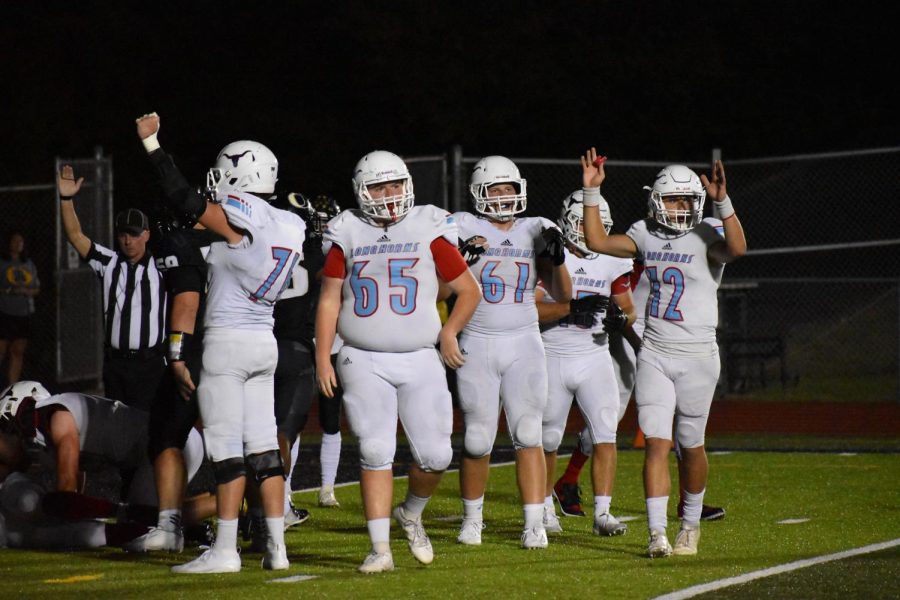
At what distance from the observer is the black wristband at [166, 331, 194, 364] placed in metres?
7.26

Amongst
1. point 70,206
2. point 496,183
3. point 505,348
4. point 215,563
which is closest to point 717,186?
point 496,183

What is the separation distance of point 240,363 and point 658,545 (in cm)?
208

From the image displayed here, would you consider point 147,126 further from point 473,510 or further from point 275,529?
point 473,510

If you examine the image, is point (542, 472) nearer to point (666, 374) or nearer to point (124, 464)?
point (666, 374)

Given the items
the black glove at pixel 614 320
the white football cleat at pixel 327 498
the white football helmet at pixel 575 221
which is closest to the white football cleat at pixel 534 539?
the black glove at pixel 614 320

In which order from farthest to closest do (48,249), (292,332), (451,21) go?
(451,21) → (48,249) → (292,332)

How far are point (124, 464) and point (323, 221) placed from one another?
1695mm

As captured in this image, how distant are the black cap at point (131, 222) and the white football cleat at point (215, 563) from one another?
2.53 meters

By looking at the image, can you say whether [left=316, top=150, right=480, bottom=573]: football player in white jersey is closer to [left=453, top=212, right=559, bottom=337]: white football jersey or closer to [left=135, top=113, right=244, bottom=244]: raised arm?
[left=135, top=113, right=244, bottom=244]: raised arm

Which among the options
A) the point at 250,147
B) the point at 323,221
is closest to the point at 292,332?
the point at 323,221

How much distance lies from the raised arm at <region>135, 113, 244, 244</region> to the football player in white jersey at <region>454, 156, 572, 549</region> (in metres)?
1.43

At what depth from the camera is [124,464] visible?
8.06 metres

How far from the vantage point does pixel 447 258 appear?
23.1 ft

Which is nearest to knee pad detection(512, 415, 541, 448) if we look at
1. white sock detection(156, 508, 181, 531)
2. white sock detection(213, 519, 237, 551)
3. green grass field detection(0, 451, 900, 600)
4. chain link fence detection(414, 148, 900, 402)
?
green grass field detection(0, 451, 900, 600)
